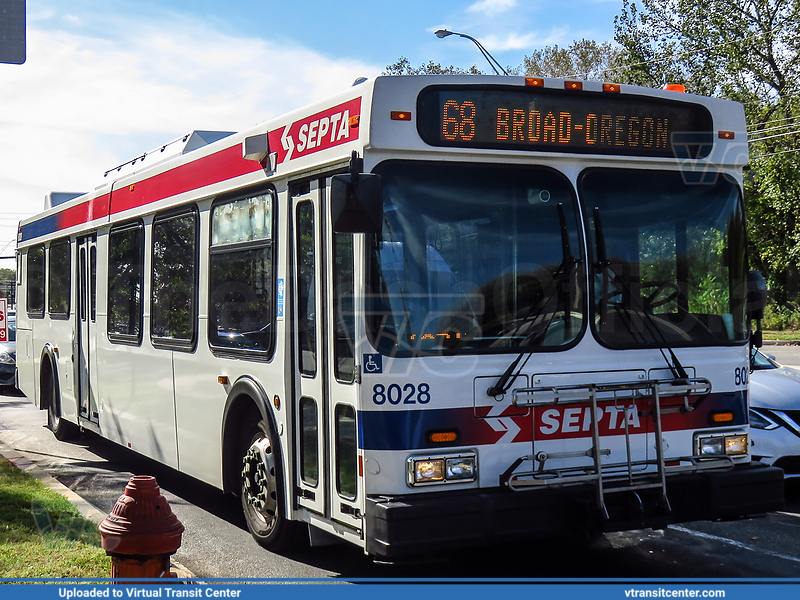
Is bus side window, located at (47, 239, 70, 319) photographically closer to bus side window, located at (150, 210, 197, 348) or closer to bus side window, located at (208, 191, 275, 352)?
bus side window, located at (150, 210, 197, 348)

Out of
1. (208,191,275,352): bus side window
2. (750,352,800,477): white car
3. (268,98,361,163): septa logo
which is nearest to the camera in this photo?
(268,98,361,163): septa logo

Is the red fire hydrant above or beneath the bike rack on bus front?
beneath

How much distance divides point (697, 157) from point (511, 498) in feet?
8.42

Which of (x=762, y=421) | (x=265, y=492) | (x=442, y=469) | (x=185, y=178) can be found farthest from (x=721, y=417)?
(x=185, y=178)

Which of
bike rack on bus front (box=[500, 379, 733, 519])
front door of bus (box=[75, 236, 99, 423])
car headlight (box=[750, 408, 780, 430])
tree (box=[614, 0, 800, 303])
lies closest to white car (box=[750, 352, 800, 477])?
car headlight (box=[750, 408, 780, 430])

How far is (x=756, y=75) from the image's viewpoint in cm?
3519

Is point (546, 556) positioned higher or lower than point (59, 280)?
lower

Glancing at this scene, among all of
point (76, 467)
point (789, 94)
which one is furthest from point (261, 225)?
point (789, 94)

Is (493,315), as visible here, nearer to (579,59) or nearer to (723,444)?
(723,444)

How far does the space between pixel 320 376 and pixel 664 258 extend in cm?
225

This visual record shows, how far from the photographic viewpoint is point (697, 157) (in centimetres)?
611

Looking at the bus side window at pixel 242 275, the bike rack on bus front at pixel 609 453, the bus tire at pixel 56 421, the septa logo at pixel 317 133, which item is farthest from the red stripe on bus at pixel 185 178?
the bus tire at pixel 56 421

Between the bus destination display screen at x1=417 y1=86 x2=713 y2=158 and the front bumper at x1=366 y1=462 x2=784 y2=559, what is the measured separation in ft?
6.54

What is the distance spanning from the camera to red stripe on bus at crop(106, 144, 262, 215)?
23.4ft
